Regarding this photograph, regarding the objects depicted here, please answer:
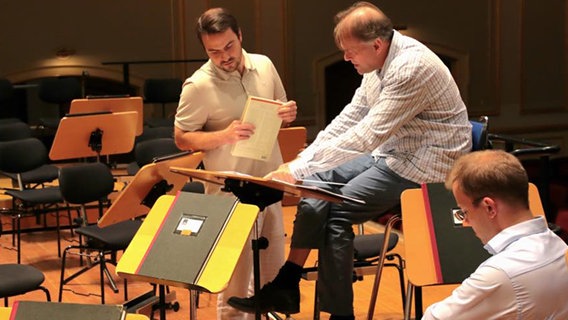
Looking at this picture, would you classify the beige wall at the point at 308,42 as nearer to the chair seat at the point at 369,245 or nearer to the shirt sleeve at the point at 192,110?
the chair seat at the point at 369,245

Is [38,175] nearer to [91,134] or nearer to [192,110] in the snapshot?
[91,134]

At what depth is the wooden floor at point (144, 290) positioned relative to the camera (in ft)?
18.3

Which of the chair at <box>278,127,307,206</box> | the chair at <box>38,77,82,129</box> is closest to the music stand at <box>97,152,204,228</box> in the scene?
the chair at <box>278,127,307,206</box>

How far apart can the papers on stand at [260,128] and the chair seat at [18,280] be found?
4.03ft

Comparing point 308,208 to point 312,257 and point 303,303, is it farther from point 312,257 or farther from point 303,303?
point 312,257

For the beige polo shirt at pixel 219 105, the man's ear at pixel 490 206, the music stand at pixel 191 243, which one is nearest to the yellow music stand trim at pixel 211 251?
the music stand at pixel 191 243

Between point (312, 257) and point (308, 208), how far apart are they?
2.57 meters

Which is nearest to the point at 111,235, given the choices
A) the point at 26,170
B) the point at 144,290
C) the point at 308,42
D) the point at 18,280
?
the point at 144,290

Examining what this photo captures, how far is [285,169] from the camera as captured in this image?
4102 millimetres

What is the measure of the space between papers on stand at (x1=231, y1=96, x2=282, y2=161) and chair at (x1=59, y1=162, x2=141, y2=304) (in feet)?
5.58

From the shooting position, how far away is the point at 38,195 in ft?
24.1

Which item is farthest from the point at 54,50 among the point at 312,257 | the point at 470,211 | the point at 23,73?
the point at 470,211

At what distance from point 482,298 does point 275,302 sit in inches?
71.9

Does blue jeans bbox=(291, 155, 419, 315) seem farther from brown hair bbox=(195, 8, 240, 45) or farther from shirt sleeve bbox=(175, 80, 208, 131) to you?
brown hair bbox=(195, 8, 240, 45)
